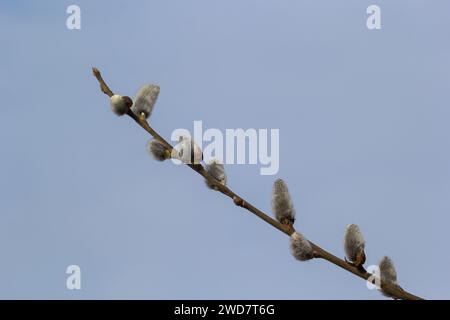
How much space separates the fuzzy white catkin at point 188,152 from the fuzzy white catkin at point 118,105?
154 millimetres

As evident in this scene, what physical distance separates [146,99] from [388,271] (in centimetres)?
69

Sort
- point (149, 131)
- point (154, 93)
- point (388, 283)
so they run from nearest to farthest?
point (388, 283), point (149, 131), point (154, 93)

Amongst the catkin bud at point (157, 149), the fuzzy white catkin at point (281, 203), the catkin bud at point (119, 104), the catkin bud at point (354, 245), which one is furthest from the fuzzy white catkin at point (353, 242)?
the catkin bud at point (119, 104)

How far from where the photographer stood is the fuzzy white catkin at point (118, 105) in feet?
4.49

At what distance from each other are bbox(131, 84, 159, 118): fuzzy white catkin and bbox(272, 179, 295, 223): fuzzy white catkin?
37 centimetres

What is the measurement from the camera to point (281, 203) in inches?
50.7

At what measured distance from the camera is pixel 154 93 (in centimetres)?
146

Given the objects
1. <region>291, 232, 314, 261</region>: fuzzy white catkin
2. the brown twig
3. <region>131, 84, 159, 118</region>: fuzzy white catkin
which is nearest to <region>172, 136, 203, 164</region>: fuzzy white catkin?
the brown twig

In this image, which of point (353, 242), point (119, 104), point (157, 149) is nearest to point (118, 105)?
point (119, 104)
